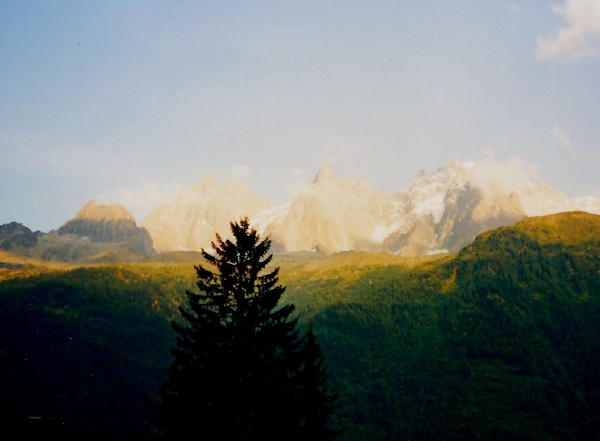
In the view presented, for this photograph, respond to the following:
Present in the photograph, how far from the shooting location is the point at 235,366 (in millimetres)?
25594

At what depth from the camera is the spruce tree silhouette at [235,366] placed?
2492 cm

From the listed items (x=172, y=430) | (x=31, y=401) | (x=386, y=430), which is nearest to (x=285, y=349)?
(x=172, y=430)

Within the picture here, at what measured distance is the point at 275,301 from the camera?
1077 inches

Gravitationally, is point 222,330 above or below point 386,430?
above

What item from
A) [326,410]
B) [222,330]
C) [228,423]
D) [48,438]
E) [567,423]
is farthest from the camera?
[567,423]

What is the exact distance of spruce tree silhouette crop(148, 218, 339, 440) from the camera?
81.8ft

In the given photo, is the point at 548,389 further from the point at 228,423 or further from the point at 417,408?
the point at 228,423

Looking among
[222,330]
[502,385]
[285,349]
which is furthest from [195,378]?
[502,385]

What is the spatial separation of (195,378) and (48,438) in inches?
330

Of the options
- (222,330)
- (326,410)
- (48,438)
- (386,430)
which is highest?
(222,330)

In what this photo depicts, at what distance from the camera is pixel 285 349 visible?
2741 centimetres

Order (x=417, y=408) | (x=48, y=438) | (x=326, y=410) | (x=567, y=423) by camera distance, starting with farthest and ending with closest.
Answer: (x=417, y=408)
(x=567, y=423)
(x=326, y=410)
(x=48, y=438)

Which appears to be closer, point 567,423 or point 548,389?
point 567,423

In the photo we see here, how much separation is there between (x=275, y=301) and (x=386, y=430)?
177773 mm
